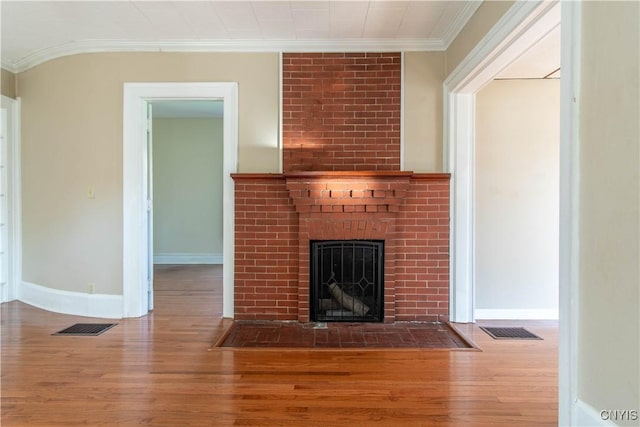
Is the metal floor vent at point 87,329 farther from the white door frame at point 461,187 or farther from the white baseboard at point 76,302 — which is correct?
the white door frame at point 461,187

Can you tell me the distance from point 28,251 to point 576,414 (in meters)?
4.69

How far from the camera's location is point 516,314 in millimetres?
3355

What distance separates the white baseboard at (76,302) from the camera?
3.39 m

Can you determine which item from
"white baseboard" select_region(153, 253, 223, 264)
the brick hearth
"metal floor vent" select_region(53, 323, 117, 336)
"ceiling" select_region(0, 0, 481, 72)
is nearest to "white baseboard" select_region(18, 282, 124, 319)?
"metal floor vent" select_region(53, 323, 117, 336)

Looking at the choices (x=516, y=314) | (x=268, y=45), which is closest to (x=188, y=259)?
(x=268, y=45)

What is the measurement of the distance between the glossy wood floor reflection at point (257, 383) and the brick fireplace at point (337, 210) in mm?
569

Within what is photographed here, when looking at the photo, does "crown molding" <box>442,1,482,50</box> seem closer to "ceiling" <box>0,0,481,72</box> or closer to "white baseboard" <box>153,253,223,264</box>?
"ceiling" <box>0,0,481,72</box>

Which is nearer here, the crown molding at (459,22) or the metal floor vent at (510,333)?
the crown molding at (459,22)

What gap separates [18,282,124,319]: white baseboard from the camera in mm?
3395

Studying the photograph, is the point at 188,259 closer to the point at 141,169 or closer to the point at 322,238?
the point at 141,169

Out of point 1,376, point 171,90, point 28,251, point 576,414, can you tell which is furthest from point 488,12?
point 28,251

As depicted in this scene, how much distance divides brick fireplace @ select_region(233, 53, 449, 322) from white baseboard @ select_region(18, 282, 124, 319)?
120 cm

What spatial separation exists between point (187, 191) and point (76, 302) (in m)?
3.08

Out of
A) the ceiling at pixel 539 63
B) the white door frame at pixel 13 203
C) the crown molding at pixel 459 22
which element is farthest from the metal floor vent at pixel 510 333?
the white door frame at pixel 13 203
